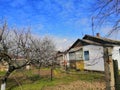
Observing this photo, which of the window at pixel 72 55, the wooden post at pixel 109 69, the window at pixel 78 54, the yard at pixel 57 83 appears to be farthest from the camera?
the window at pixel 72 55

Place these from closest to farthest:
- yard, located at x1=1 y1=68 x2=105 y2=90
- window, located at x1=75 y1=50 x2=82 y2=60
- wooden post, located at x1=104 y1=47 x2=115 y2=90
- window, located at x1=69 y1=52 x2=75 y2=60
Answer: wooden post, located at x1=104 y1=47 x2=115 y2=90 → yard, located at x1=1 y1=68 x2=105 y2=90 → window, located at x1=75 y1=50 x2=82 y2=60 → window, located at x1=69 y1=52 x2=75 y2=60

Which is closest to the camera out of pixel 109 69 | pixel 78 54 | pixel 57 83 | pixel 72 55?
pixel 109 69

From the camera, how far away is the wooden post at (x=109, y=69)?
488cm

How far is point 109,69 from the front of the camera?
5.14 m

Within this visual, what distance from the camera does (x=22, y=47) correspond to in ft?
33.4

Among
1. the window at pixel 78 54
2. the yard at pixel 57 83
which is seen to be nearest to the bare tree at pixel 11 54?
the yard at pixel 57 83

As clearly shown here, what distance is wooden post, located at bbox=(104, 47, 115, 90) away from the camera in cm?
488

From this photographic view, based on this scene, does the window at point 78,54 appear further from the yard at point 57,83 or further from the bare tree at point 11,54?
the bare tree at point 11,54

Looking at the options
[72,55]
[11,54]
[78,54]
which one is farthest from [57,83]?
[72,55]

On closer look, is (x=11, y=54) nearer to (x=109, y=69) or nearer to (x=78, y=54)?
(x=109, y=69)

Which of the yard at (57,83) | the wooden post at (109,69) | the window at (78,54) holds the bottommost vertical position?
the yard at (57,83)

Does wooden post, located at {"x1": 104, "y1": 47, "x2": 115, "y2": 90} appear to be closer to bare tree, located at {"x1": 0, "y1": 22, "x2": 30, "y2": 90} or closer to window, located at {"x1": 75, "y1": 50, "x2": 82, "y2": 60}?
bare tree, located at {"x1": 0, "y1": 22, "x2": 30, "y2": 90}

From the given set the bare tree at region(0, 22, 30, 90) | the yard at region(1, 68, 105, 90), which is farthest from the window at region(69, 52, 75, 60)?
the bare tree at region(0, 22, 30, 90)

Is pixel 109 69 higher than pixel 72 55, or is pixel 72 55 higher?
pixel 72 55
